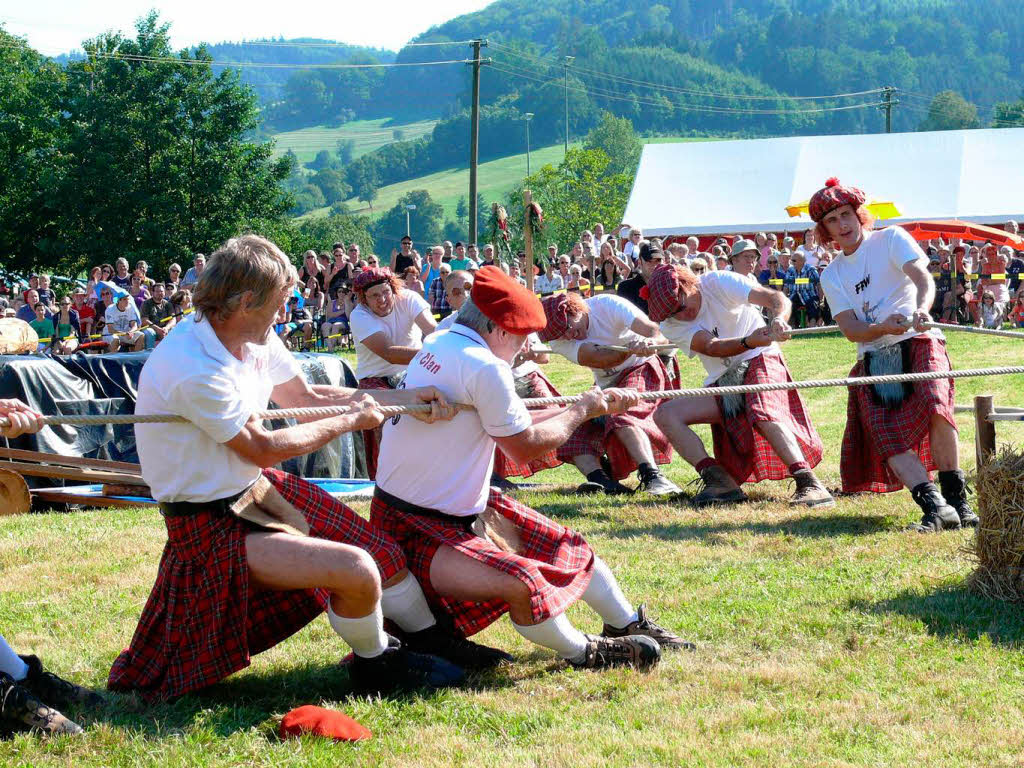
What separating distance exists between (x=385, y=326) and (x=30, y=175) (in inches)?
1190

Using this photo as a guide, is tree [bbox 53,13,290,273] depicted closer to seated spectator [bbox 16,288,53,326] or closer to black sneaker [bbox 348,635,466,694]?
seated spectator [bbox 16,288,53,326]

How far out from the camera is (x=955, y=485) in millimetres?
5961

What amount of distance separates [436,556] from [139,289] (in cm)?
1473

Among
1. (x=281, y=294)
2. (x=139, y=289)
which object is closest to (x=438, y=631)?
(x=281, y=294)

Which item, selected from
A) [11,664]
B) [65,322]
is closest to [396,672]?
[11,664]

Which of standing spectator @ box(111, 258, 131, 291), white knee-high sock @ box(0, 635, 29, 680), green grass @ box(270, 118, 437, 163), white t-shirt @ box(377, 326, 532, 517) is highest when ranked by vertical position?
white t-shirt @ box(377, 326, 532, 517)

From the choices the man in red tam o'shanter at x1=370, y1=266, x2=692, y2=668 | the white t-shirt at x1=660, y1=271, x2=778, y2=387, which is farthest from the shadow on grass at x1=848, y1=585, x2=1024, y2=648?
the white t-shirt at x1=660, y1=271, x2=778, y2=387

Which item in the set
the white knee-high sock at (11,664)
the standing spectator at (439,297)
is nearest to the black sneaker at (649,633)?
the white knee-high sock at (11,664)

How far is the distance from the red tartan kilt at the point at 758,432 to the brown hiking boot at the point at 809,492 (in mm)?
107

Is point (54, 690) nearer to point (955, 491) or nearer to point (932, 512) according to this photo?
point (932, 512)

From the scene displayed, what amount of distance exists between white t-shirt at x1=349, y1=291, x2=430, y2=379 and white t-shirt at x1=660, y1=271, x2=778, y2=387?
64.2 inches

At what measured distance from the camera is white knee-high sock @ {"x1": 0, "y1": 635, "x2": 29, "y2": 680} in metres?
3.63

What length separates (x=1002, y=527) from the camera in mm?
4535

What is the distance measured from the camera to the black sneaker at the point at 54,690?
145 inches
